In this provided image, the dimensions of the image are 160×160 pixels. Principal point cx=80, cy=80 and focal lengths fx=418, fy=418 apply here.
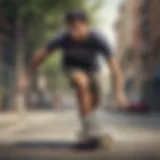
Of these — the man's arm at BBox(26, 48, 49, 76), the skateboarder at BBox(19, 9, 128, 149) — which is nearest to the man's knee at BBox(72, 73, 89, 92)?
the skateboarder at BBox(19, 9, 128, 149)

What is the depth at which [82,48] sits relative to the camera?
1.25 metres

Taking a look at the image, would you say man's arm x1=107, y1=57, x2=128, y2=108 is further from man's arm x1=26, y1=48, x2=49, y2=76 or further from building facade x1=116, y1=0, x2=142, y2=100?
man's arm x1=26, y1=48, x2=49, y2=76

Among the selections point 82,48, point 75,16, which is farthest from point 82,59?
point 75,16

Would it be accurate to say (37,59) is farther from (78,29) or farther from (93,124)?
(93,124)

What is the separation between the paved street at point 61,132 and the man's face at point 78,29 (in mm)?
235

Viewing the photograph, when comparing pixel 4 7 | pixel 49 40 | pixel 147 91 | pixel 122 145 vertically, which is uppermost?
pixel 4 7

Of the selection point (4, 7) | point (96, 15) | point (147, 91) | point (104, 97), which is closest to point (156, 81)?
point (147, 91)

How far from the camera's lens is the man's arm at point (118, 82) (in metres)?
1.23

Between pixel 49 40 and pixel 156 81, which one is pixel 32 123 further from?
pixel 156 81

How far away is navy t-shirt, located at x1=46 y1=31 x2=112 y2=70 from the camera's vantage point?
1.24m

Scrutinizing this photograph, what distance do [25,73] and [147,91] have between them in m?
0.37

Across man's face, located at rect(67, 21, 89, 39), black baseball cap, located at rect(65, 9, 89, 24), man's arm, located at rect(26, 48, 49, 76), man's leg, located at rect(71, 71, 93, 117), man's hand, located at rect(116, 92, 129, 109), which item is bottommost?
man's hand, located at rect(116, 92, 129, 109)

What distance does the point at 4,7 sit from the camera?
1258 mm

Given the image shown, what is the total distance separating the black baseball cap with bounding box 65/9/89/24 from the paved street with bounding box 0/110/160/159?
0.92 ft
